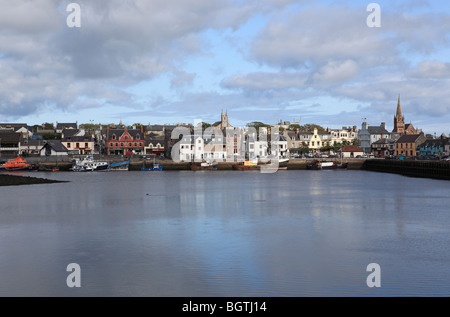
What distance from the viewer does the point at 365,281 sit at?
22234 mm

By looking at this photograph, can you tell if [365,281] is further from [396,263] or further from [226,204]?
[226,204]

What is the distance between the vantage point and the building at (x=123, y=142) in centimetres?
15250

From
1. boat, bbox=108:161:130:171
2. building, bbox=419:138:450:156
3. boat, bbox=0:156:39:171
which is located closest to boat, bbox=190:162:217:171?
boat, bbox=108:161:130:171

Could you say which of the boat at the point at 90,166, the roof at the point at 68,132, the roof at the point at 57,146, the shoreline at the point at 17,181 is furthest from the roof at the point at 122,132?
the shoreline at the point at 17,181

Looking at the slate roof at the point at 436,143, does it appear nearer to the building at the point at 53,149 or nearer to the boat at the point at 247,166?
the boat at the point at 247,166

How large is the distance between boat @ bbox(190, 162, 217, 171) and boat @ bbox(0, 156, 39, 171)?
4265cm

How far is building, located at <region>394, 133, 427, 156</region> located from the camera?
162875 mm

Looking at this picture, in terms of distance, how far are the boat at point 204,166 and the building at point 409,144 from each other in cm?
7087

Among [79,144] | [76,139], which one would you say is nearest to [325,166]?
[79,144]

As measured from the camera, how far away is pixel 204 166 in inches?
5379

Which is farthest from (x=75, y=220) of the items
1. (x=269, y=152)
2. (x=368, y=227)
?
(x=269, y=152)

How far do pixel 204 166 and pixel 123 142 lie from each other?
32.3 meters

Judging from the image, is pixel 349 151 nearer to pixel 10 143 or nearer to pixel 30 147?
pixel 30 147

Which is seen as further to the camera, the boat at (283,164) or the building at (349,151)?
the building at (349,151)
